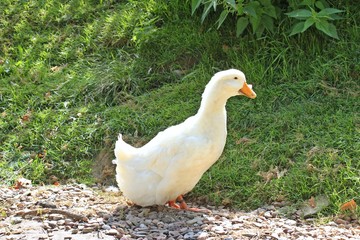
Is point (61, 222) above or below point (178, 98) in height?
below

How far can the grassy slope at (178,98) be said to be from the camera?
6.00 meters

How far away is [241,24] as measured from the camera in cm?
713

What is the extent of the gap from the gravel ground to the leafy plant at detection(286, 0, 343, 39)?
1.90 m

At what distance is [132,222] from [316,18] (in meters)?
2.79

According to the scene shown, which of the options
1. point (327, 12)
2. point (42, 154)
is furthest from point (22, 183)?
point (327, 12)

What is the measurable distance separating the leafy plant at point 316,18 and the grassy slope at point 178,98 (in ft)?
0.89

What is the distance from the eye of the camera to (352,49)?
6.99 metres

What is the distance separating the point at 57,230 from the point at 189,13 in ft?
11.7

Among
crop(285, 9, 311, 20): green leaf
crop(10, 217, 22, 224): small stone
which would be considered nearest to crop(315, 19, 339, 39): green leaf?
crop(285, 9, 311, 20): green leaf

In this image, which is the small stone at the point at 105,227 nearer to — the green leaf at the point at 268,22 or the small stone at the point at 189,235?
the small stone at the point at 189,235

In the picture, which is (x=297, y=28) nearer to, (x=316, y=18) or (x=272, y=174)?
(x=316, y=18)

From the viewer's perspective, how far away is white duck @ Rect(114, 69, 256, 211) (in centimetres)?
529

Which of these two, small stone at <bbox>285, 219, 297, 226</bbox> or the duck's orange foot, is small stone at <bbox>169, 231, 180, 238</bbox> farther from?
small stone at <bbox>285, 219, 297, 226</bbox>

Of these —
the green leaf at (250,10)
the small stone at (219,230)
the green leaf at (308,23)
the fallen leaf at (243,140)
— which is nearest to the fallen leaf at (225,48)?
the green leaf at (250,10)
